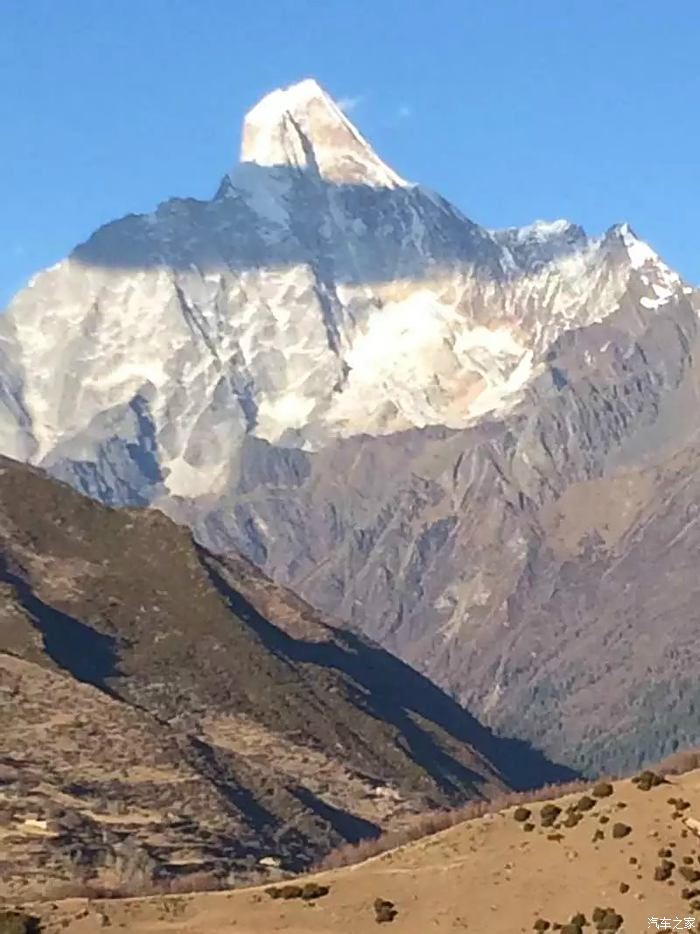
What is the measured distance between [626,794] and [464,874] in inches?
464

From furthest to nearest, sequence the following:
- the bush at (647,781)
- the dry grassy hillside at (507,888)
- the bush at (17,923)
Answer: the bush at (647,781) → the bush at (17,923) → the dry grassy hillside at (507,888)

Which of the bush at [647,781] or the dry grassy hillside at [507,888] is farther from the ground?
the bush at [647,781]

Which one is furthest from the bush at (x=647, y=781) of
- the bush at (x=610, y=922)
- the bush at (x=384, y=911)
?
the bush at (x=610, y=922)

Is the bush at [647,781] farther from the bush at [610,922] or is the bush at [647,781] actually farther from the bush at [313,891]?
the bush at [313,891]

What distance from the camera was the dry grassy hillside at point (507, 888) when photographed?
9575cm

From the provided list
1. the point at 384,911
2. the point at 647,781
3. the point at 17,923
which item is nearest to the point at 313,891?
the point at 384,911

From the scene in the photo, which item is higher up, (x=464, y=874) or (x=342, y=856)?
(x=342, y=856)

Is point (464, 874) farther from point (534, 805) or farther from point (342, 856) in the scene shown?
point (342, 856)

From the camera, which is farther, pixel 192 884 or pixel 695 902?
pixel 192 884

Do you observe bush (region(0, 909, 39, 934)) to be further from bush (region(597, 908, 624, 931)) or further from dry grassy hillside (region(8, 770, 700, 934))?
bush (region(597, 908, 624, 931))

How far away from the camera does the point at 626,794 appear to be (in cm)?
Result: 10950

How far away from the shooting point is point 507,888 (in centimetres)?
9950

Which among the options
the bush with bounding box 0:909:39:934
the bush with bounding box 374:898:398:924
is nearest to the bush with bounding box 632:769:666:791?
the bush with bounding box 374:898:398:924

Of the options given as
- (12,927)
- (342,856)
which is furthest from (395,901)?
(342,856)
